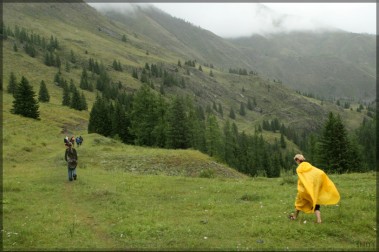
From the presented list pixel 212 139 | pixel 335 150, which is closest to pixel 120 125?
pixel 212 139

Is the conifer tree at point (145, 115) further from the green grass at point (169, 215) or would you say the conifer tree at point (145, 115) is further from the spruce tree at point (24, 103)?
the green grass at point (169, 215)

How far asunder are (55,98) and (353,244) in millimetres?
158298

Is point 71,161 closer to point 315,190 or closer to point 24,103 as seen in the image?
point 315,190

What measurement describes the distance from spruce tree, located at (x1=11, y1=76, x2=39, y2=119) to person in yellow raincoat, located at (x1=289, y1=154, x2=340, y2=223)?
83644 millimetres

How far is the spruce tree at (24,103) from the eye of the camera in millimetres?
85312

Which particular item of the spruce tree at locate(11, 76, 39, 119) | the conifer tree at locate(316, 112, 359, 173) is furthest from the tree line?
the conifer tree at locate(316, 112, 359, 173)

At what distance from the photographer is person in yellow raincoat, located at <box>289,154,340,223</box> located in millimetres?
14508

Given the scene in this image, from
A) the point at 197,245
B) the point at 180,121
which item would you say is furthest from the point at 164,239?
the point at 180,121

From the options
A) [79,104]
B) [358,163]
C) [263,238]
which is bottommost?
[358,163]

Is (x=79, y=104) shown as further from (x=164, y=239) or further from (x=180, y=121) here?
(x=164, y=239)

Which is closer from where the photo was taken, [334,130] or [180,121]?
[334,130]

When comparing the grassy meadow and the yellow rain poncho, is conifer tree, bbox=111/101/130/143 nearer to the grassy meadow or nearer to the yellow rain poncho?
the grassy meadow

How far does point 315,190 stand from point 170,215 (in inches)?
285

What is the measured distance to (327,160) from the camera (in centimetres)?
6762
